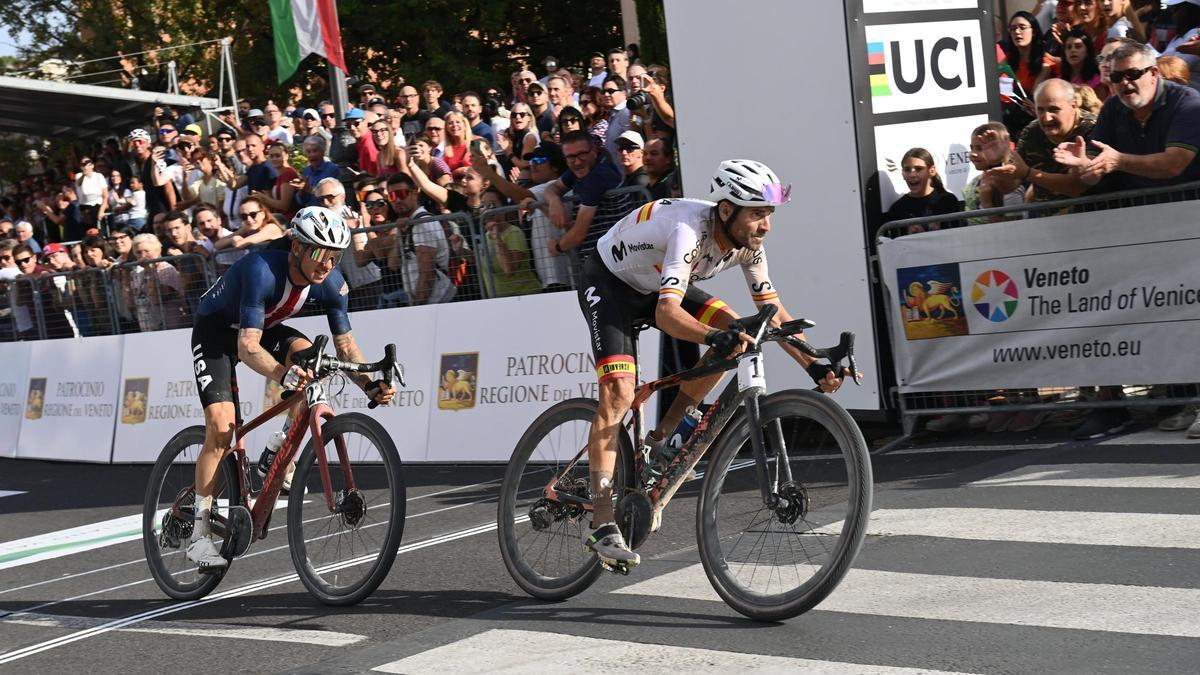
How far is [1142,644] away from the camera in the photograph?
508 centimetres

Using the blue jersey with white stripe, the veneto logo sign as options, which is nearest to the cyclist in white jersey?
the blue jersey with white stripe

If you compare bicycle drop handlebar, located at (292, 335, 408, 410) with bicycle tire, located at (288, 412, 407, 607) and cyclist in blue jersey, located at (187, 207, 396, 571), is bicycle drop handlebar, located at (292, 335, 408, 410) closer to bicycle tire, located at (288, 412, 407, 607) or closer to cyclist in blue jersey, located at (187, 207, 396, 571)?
cyclist in blue jersey, located at (187, 207, 396, 571)

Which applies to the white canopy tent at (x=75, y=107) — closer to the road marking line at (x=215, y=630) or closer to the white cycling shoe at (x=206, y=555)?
the road marking line at (x=215, y=630)

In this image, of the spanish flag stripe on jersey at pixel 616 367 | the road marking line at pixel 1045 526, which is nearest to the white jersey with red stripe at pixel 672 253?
the spanish flag stripe on jersey at pixel 616 367

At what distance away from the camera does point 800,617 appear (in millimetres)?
5992

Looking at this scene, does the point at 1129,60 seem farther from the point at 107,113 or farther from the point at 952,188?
the point at 107,113

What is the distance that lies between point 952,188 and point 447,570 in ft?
18.3

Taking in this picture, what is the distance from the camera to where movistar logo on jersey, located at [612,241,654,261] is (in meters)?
6.48

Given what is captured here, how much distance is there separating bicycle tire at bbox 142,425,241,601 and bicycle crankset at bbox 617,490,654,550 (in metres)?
2.33

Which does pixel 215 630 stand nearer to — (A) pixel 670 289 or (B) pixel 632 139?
(A) pixel 670 289

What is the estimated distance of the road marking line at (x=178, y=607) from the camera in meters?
6.96

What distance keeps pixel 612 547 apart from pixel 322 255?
85.5 inches

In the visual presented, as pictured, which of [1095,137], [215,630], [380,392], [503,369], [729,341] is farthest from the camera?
[503,369]

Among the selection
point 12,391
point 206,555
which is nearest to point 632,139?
point 206,555
